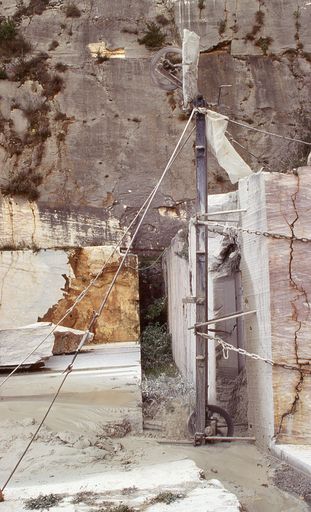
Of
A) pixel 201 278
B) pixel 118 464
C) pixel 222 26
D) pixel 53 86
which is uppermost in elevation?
pixel 222 26

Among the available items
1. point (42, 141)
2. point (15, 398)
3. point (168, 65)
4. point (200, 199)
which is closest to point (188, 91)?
point (168, 65)

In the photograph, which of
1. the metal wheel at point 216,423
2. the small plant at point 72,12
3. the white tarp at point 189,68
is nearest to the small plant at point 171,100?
the small plant at point 72,12

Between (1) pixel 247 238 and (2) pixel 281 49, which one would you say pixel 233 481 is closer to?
(1) pixel 247 238

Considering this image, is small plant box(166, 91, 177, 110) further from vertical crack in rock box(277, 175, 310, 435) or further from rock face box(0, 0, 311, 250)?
vertical crack in rock box(277, 175, 310, 435)

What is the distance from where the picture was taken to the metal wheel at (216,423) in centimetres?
414

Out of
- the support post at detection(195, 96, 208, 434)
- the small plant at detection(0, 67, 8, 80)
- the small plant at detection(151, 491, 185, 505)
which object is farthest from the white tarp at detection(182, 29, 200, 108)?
the small plant at detection(0, 67, 8, 80)

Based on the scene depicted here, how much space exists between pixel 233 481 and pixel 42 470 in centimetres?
123

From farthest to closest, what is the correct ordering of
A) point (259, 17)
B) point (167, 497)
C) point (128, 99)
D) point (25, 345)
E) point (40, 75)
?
point (259, 17)
point (40, 75)
point (128, 99)
point (25, 345)
point (167, 497)

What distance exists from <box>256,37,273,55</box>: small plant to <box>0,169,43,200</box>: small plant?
638cm

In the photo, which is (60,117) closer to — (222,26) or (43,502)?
(222,26)

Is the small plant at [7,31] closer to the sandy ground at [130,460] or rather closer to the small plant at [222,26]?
the small plant at [222,26]

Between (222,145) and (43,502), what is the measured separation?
282 cm

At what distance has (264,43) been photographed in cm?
1458

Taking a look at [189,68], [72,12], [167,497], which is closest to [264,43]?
[72,12]
